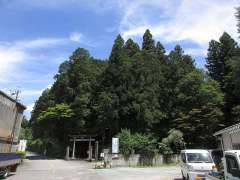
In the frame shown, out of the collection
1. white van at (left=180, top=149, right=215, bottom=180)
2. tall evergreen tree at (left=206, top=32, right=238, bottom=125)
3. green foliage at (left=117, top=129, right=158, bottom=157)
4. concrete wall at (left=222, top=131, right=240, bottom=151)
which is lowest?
white van at (left=180, top=149, right=215, bottom=180)

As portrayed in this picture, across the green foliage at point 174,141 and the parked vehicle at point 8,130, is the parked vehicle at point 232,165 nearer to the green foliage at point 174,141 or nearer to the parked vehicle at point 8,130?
the parked vehicle at point 8,130

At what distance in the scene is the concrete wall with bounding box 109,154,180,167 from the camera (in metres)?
31.3

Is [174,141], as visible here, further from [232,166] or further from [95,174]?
[232,166]

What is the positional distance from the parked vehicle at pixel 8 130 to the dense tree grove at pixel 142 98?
14.9m

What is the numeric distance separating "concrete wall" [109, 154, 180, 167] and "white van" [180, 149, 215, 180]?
15.8 meters

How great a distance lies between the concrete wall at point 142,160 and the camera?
31297mm

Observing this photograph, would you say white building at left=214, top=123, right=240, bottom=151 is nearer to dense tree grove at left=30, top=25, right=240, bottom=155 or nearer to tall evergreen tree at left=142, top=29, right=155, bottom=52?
dense tree grove at left=30, top=25, right=240, bottom=155

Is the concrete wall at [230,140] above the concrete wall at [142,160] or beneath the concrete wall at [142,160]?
above

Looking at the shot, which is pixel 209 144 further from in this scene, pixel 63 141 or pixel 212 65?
pixel 63 141

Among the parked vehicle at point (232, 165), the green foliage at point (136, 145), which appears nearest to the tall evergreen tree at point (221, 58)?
the green foliage at point (136, 145)

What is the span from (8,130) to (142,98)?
23.5 m

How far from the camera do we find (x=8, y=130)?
60.2 ft

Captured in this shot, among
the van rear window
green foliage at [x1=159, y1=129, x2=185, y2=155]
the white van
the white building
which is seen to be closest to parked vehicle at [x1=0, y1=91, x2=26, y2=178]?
the white van

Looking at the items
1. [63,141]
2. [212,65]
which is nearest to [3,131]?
[63,141]
